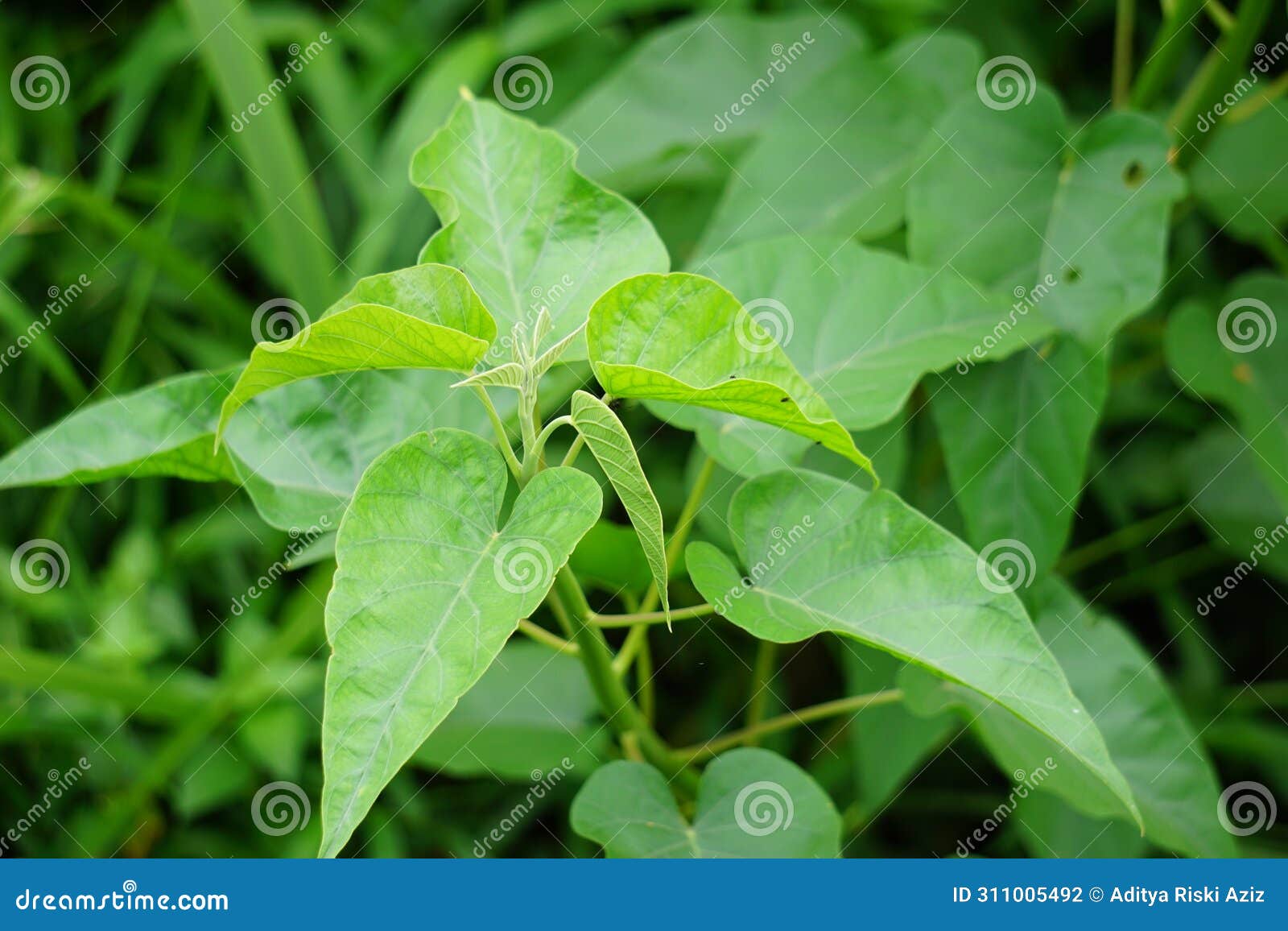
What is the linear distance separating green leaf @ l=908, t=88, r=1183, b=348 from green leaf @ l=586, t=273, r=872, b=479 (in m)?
0.33

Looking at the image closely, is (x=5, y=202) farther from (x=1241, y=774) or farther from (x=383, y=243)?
(x=1241, y=774)

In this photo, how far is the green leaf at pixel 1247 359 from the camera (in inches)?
37.0

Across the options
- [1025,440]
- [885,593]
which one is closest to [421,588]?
[885,593]

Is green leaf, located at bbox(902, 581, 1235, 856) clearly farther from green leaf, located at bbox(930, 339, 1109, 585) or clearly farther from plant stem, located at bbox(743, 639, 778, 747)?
plant stem, located at bbox(743, 639, 778, 747)

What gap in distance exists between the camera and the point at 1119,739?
857 millimetres

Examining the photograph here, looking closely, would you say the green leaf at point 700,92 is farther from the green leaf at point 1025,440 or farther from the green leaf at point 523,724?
the green leaf at point 523,724

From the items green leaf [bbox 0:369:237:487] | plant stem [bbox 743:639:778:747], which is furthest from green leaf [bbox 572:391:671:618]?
plant stem [bbox 743:639:778:747]

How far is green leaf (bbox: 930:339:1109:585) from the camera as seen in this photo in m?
0.81

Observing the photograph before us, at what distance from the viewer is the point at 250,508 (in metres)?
1.38

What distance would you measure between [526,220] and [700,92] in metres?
0.47

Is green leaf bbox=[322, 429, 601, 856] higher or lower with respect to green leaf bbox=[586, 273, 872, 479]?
lower

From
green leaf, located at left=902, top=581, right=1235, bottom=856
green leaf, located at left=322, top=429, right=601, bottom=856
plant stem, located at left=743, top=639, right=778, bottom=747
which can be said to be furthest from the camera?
plant stem, located at left=743, top=639, right=778, bottom=747

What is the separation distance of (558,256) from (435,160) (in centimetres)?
10

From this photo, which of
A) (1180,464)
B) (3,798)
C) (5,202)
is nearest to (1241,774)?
(1180,464)
